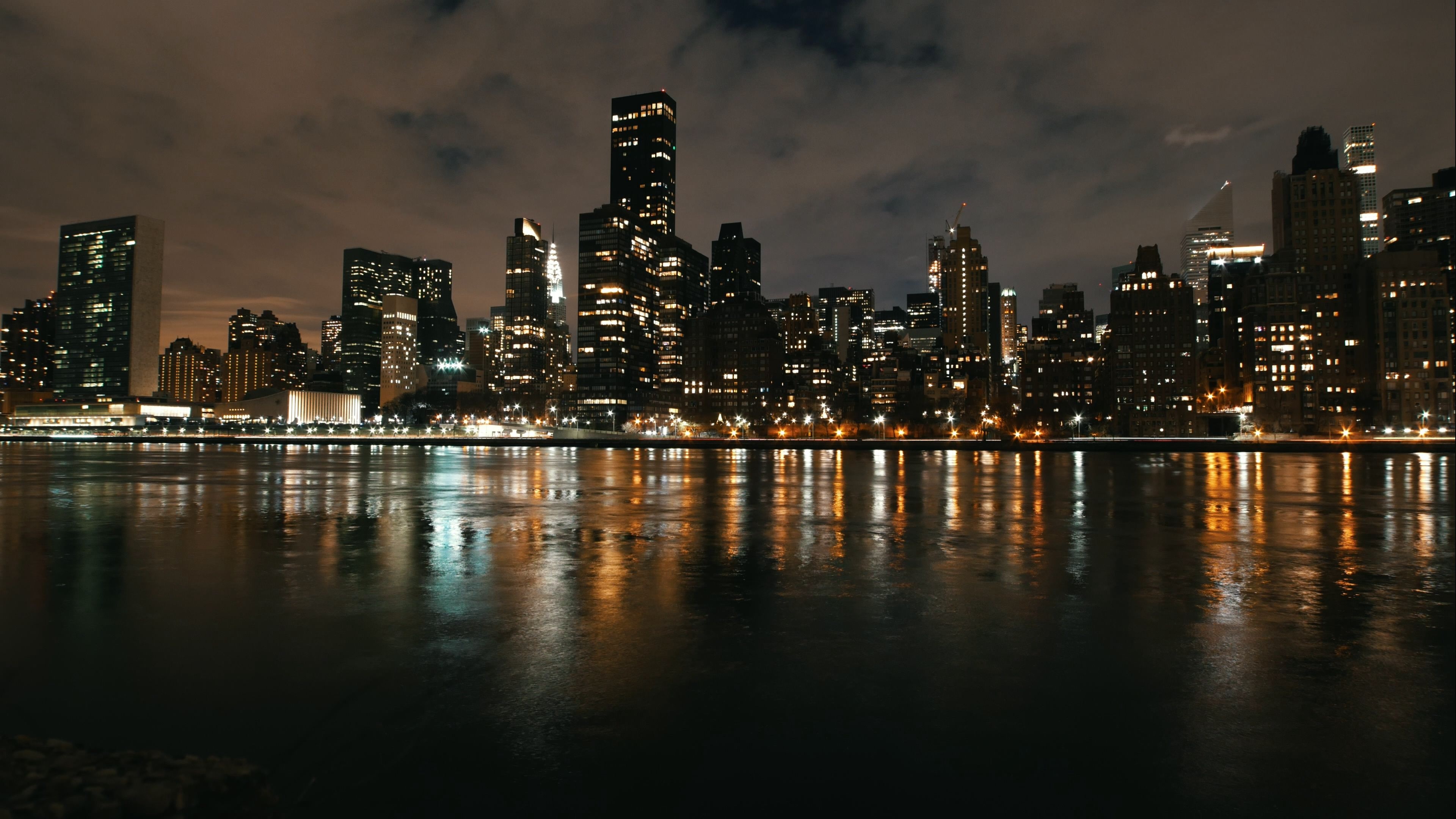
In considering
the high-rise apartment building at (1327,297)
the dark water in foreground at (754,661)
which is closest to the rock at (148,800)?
the dark water in foreground at (754,661)

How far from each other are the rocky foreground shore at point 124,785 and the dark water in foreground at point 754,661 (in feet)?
1.55

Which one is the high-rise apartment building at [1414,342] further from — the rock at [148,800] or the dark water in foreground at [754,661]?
the rock at [148,800]

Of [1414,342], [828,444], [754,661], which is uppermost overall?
[1414,342]

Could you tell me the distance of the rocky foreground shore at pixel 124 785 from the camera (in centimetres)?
491

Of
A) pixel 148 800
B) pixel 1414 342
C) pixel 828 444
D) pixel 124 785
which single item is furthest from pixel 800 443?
pixel 1414 342

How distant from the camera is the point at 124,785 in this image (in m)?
5.14

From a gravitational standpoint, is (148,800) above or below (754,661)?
above

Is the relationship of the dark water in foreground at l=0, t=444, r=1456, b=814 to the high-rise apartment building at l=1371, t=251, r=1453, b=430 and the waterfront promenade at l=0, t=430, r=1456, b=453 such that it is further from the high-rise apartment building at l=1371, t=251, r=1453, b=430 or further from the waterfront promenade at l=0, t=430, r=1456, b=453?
the high-rise apartment building at l=1371, t=251, r=1453, b=430

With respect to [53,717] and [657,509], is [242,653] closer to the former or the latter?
[53,717]

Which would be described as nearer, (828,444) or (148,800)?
(148,800)

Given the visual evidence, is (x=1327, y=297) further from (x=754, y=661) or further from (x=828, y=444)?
(x=754, y=661)

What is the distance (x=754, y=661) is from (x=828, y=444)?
4874 inches

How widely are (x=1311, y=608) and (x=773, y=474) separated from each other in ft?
124

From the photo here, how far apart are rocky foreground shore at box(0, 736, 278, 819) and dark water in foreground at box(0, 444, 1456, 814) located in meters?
0.47
